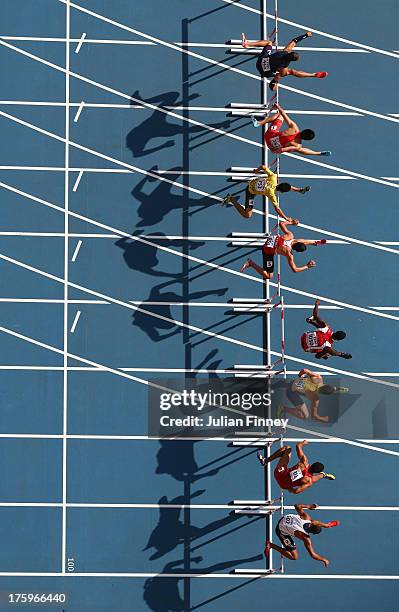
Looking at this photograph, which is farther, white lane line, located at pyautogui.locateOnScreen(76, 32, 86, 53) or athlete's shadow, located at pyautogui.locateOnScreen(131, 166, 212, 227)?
white lane line, located at pyautogui.locateOnScreen(76, 32, 86, 53)

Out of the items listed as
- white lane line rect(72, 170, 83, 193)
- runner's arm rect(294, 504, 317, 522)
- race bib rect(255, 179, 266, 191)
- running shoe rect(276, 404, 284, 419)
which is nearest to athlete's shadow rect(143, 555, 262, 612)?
runner's arm rect(294, 504, 317, 522)

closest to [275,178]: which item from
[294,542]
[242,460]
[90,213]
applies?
[90,213]

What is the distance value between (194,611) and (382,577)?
8.90 feet

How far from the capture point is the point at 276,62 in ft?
53.9

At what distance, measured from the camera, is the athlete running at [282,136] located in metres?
16.4

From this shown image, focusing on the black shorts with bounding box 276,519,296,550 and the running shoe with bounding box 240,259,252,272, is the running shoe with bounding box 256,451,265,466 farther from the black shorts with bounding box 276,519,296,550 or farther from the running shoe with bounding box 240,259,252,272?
the running shoe with bounding box 240,259,252,272

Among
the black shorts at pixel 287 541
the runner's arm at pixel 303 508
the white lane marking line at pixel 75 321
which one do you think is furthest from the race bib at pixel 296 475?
the white lane marking line at pixel 75 321

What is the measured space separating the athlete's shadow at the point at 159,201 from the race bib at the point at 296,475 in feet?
13.3

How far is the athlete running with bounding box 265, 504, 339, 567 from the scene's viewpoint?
15953 millimetres

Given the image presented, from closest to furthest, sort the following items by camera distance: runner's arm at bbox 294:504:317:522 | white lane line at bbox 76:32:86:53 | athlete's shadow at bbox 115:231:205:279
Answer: runner's arm at bbox 294:504:317:522, athlete's shadow at bbox 115:231:205:279, white lane line at bbox 76:32:86:53

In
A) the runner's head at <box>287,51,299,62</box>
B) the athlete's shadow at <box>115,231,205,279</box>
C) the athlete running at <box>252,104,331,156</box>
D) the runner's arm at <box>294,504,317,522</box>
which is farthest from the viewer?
the athlete's shadow at <box>115,231,205,279</box>

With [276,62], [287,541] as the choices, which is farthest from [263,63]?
[287,541]

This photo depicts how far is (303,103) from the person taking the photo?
1723 cm

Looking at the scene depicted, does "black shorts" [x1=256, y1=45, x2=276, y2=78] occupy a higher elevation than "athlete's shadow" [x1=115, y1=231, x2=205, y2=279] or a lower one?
higher
